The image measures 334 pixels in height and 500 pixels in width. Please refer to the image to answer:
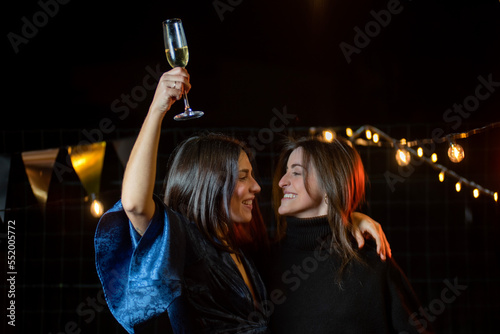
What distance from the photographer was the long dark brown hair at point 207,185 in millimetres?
1756

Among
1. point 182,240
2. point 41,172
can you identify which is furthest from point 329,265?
point 41,172

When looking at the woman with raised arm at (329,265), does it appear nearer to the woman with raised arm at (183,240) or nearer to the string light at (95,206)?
the woman with raised arm at (183,240)

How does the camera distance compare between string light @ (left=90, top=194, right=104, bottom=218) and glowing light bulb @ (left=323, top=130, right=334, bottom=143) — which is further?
string light @ (left=90, top=194, right=104, bottom=218)

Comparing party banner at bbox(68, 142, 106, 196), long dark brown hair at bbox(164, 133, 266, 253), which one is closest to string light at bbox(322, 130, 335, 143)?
long dark brown hair at bbox(164, 133, 266, 253)

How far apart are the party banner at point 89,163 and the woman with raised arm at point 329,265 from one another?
45.5 inches

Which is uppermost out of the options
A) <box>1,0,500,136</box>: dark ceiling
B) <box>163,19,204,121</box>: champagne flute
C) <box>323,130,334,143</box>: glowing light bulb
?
<box>1,0,500,136</box>: dark ceiling

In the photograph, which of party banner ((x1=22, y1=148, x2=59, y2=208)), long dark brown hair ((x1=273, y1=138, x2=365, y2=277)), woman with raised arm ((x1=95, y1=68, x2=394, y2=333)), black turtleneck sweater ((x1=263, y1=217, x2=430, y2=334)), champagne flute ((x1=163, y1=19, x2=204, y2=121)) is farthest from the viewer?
party banner ((x1=22, y1=148, x2=59, y2=208))

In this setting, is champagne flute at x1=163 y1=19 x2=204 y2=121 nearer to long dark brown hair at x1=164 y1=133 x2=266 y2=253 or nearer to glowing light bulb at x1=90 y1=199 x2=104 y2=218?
long dark brown hair at x1=164 y1=133 x2=266 y2=253

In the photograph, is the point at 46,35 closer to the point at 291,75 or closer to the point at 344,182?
the point at 291,75

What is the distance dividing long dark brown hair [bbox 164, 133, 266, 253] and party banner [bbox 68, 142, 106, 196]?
1133 mm

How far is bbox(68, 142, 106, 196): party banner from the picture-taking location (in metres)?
2.82

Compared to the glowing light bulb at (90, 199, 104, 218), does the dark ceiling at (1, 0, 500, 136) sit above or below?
above

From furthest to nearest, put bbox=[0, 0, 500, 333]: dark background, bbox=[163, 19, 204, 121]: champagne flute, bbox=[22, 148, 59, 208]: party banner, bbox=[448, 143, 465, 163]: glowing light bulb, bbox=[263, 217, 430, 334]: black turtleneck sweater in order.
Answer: bbox=[0, 0, 500, 333]: dark background < bbox=[22, 148, 59, 208]: party banner < bbox=[448, 143, 465, 163]: glowing light bulb < bbox=[263, 217, 430, 334]: black turtleneck sweater < bbox=[163, 19, 204, 121]: champagne flute

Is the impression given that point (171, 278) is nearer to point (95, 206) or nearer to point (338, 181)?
point (338, 181)
